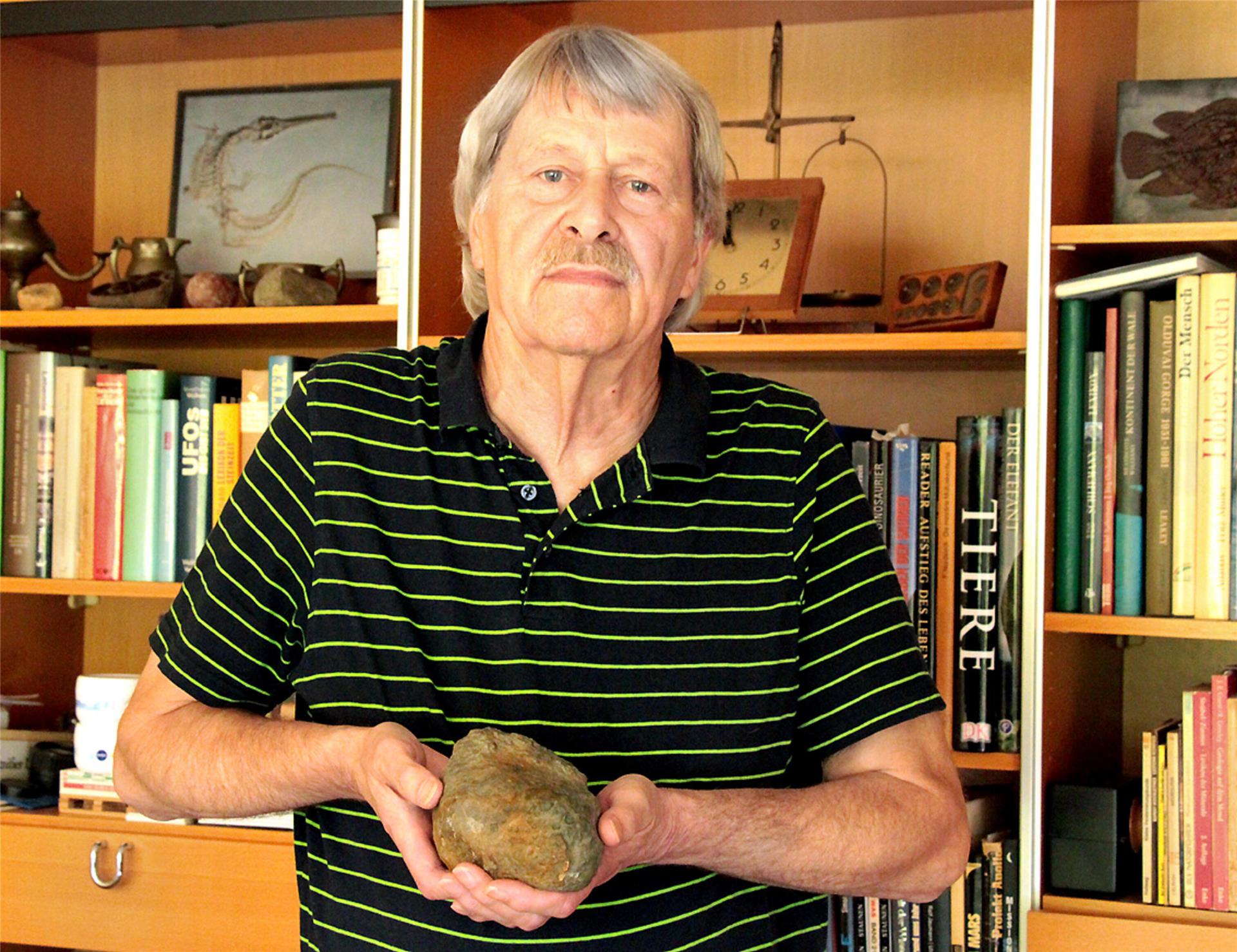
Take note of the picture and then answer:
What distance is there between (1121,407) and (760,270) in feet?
1.57

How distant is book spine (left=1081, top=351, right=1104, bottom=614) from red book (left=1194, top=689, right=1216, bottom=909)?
0.17 meters

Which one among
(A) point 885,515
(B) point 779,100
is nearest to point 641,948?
(A) point 885,515

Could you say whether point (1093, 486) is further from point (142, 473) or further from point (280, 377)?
point (142, 473)

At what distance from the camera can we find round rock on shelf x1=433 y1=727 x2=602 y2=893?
0.87 meters

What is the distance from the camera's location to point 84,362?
2057mm

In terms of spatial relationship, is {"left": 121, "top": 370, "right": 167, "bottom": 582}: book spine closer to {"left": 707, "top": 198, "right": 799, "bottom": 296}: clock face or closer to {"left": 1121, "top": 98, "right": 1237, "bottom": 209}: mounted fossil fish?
{"left": 707, "top": 198, "right": 799, "bottom": 296}: clock face

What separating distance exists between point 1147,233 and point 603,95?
0.77 m

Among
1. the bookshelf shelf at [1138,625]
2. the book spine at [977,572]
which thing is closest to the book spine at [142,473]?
the book spine at [977,572]

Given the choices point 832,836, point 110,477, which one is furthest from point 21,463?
point 832,836

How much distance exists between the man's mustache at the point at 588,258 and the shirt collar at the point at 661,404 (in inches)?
4.7

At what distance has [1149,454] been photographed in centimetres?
162

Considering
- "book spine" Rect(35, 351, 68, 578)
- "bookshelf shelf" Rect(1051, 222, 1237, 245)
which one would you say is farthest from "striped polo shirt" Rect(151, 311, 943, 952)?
"book spine" Rect(35, 351, 68, 578)

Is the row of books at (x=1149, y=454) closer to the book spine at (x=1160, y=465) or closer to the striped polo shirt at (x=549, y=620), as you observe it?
the book spine at (x=1160, y=465)

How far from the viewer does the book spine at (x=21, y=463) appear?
2002 mm
